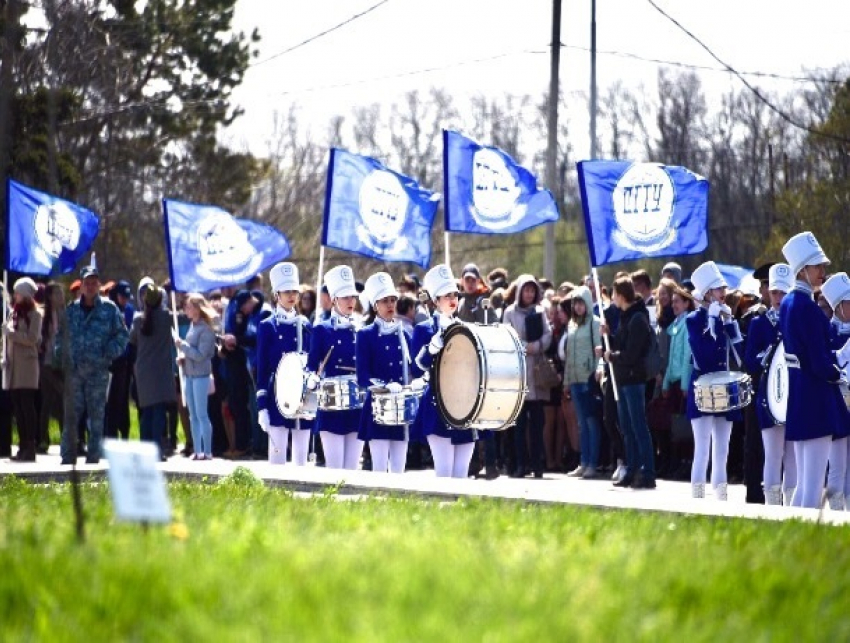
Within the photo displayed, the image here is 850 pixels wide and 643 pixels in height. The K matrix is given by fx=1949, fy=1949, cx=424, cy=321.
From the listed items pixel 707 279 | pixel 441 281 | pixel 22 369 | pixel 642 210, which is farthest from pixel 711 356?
pixel 22 369

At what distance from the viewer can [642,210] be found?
64.4ft

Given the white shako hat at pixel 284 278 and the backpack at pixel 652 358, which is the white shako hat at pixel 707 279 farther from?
the white shako hat at pixel 284 278

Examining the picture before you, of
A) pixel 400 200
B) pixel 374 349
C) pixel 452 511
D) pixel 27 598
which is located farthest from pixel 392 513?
pixel 400 200

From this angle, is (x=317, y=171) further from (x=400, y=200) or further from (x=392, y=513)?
(x=392, y=513)

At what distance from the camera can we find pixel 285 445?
63.7ft

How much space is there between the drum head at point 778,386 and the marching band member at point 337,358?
178 inches

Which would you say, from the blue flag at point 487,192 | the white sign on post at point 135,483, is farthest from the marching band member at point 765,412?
the white sign on post at point 135,483

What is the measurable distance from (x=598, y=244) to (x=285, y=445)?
3.72 m

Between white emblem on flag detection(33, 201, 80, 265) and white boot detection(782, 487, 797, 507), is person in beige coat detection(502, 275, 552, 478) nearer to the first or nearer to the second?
white boot detection(782, 487, 797, 507)

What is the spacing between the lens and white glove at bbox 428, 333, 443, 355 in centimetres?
1695

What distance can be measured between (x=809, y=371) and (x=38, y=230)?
37.8 ft

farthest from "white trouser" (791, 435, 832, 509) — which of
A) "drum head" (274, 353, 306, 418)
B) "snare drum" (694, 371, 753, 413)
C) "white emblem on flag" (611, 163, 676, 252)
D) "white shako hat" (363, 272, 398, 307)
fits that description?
"white emblem on flag" (611, 163, 676, 252)

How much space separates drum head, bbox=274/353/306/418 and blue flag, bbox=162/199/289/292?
426cm

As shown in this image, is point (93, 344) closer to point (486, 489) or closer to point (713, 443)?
point (713, 443)
